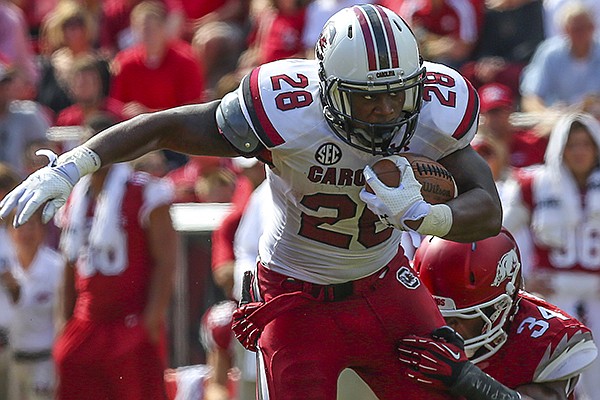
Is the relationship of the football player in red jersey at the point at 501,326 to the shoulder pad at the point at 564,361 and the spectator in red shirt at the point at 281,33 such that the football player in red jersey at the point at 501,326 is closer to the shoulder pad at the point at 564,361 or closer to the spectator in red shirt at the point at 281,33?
the shoulder pad at the point at 564,361

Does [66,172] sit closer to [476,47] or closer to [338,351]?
[338,351]

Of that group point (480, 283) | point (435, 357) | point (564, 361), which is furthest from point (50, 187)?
point (564, 361)

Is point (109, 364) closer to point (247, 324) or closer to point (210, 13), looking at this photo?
point (247, 324)

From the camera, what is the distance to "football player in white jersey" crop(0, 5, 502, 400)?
4047 mm

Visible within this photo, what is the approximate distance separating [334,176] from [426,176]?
29 cm

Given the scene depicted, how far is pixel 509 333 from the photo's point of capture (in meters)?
4.42

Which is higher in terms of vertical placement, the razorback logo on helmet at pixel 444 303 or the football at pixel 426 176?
the football at pixel 426 176

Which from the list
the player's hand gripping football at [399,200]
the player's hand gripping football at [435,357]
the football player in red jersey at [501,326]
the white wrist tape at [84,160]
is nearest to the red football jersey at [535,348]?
the football player in red jersey at [501,326]

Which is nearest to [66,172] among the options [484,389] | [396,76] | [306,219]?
[306,219]

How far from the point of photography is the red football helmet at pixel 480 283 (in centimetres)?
433

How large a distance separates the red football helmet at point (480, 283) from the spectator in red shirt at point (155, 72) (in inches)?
164

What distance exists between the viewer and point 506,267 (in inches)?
171

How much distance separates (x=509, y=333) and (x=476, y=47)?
4222 millimetres

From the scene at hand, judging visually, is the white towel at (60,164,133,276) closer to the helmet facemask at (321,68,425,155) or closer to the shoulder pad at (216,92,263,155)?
the shoulder pad at (216,92,263,155)
